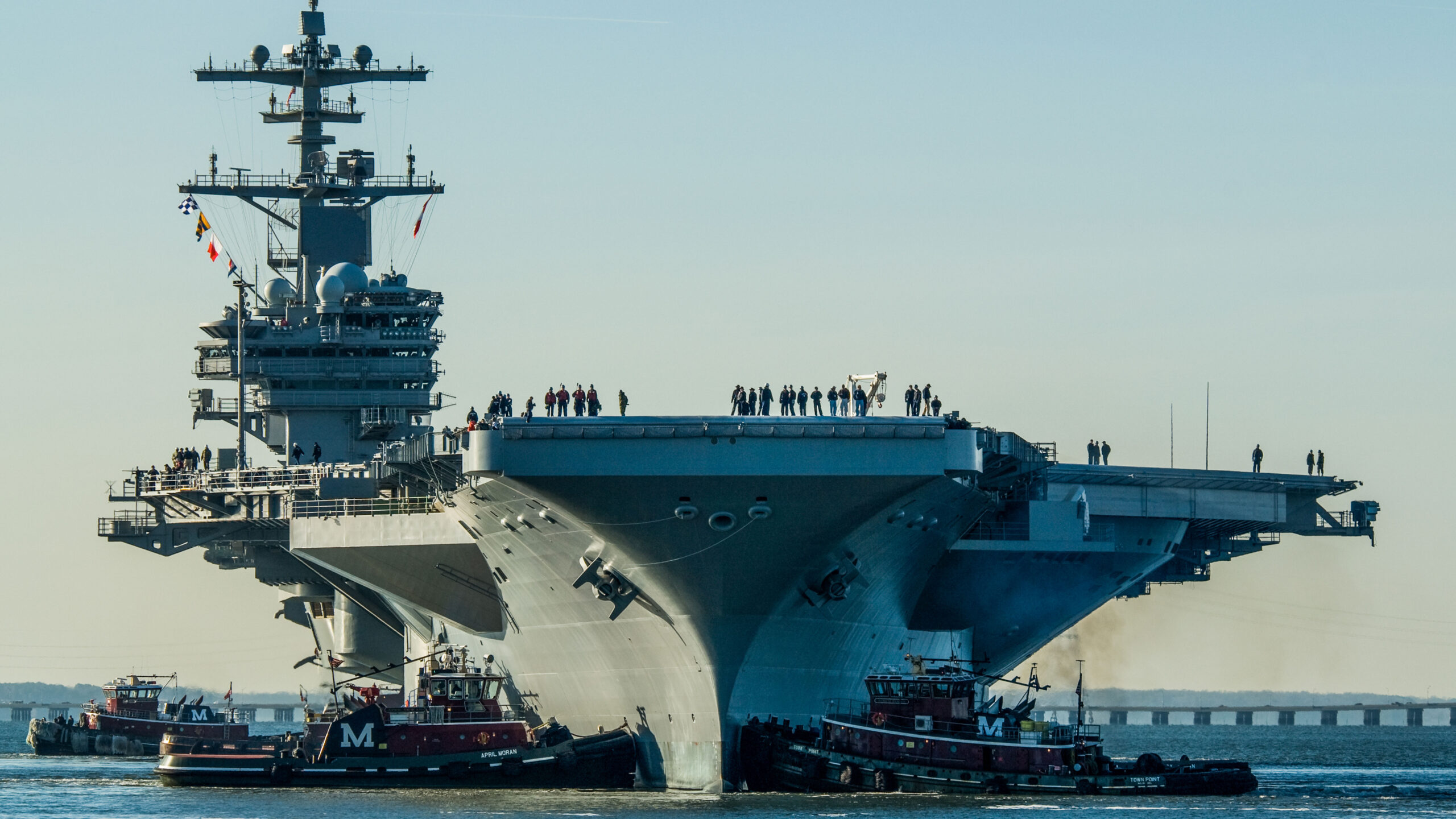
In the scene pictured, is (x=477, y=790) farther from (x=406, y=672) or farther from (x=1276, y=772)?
(x=1276, y=772)

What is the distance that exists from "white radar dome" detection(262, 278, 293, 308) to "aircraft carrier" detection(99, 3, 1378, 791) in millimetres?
72

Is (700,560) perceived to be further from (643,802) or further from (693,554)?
(643,802)

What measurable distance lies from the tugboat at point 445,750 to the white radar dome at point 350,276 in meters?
17.7

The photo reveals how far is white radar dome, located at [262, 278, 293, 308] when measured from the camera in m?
55.0

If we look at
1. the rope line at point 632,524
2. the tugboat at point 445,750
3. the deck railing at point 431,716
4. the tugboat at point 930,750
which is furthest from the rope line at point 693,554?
the deck railing at point 431,716

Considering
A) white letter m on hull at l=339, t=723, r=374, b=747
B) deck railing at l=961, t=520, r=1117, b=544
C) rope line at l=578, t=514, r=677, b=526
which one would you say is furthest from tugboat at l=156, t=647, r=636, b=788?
deck railing at l=961, t=520, r=1117, b=544

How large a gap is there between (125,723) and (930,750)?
3181cm

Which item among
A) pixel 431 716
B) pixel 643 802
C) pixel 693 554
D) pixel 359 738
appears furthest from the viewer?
pixel 431 716

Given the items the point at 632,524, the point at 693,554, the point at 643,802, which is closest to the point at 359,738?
the point at 643,802

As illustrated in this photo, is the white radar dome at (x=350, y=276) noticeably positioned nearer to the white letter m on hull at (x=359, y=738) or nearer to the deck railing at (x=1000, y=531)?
the white letter m on hull at (x=359, y=738)

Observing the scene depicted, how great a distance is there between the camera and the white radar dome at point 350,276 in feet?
177

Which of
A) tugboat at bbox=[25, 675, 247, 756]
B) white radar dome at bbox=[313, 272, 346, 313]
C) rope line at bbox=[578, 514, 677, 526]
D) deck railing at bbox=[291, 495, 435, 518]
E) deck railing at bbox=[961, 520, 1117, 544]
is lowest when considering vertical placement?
tugboat at bbox=[25, 675, 247, 756]

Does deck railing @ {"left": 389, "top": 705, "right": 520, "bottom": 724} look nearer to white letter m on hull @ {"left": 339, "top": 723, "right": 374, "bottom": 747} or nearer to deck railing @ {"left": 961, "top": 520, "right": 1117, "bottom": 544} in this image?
white letter m on hull @ {"left": 339, "top": 723, "right": 374, "bottom": 747}

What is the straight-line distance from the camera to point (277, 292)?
180 ft
